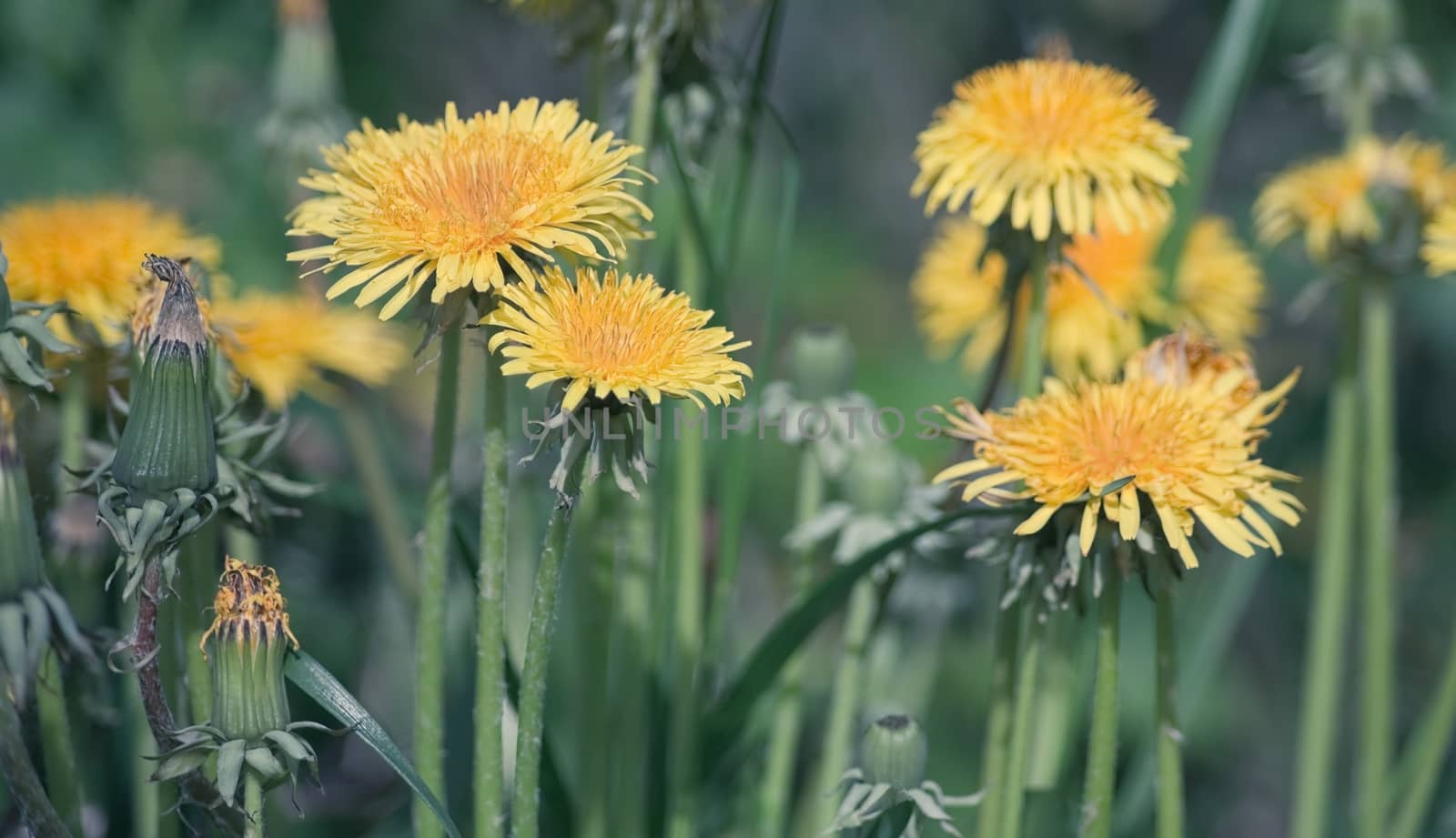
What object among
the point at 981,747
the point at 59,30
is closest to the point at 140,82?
the point at 59,30

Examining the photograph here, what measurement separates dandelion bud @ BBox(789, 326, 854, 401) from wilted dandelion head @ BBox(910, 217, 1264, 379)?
0.16m

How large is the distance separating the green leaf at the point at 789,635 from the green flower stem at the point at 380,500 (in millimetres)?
351

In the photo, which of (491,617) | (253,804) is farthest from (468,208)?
(253,804)

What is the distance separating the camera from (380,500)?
4.15 ft

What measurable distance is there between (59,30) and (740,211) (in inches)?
69.0

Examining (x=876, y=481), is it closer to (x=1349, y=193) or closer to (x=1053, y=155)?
(x=1053, y=155)

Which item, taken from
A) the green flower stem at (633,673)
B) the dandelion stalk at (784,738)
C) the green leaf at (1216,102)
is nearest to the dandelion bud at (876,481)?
the dandelion stalk at (784,738)

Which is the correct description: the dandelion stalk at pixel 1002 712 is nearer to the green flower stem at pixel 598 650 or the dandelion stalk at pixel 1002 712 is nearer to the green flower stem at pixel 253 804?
the green flower stem at pixel 598 650

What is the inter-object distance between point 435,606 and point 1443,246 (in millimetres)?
830

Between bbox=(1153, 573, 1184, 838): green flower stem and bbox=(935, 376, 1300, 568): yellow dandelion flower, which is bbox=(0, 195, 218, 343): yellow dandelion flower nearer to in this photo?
bbox=(935, 376, 1300, 568): yellow dandelion flower

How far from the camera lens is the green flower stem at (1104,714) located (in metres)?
0.79

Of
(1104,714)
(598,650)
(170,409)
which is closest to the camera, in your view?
(170,409)

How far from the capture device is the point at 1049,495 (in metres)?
0.77

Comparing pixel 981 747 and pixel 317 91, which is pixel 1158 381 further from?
pixel 317 91
